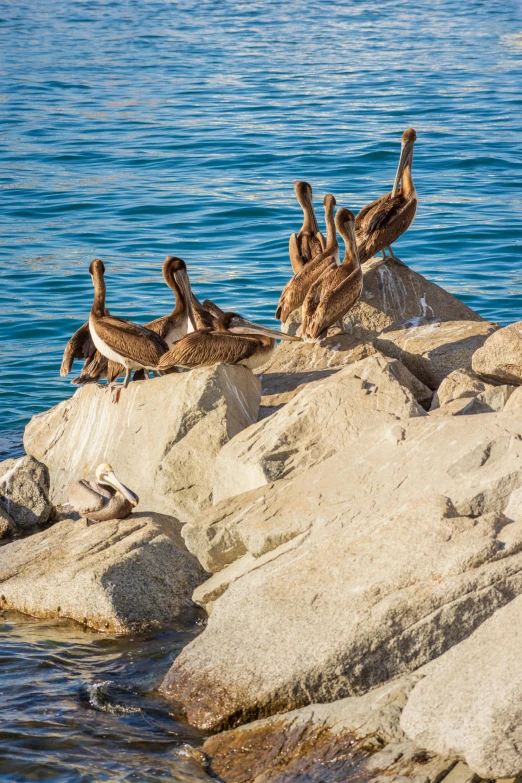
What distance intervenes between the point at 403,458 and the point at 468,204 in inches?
486

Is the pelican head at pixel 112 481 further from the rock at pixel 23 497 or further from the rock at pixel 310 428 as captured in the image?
the rock at pixel 23 497

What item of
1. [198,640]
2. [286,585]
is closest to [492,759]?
[286,585]

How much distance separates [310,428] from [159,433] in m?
1.31

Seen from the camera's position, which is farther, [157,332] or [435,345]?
[157,332]

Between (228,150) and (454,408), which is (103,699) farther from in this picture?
(228,150)

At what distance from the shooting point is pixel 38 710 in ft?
19.4

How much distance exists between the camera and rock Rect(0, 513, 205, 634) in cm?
671

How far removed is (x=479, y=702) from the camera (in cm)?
461

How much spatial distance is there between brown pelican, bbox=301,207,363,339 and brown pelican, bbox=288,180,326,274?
4.94ft

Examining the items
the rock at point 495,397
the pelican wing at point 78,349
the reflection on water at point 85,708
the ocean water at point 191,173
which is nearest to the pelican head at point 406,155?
the ocean water at point 191,173

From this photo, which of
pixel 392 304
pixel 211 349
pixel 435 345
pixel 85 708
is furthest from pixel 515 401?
pixel 392 304

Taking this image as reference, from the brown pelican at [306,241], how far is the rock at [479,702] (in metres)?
6.81

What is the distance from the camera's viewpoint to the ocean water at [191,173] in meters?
6.43

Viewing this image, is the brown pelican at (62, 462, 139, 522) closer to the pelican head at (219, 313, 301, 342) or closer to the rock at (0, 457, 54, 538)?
the rock at (0, 457, 54, 538)
